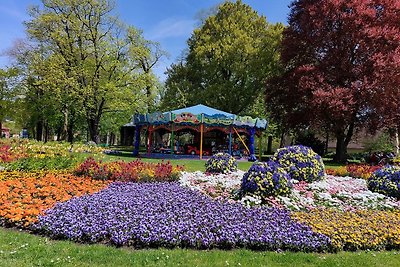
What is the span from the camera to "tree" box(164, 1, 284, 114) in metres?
29.4

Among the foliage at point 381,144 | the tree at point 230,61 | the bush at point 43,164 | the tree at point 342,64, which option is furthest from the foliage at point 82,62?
the foliage at point 381,144

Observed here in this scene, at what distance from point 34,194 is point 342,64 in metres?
18.7

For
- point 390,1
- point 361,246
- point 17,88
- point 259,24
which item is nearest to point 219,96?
point 259,24

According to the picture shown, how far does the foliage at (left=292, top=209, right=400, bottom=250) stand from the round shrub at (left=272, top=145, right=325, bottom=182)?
→ 10.7 feet

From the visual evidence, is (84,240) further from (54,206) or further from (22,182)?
(22,182)

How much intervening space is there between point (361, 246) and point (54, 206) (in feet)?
16.6

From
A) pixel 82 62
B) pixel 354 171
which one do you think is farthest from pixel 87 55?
pixel 354 171

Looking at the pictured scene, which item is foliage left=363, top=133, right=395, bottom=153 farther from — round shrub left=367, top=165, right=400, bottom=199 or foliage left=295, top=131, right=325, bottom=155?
round shrub left=367, top=165, right=400, bottom=199

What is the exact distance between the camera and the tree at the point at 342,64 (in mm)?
19062

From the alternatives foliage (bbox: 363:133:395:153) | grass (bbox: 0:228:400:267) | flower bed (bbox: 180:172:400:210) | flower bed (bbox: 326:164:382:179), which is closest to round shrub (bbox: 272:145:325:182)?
flower bed (bbox: 180:172:400:210)

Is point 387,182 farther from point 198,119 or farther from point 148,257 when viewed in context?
point 198,119

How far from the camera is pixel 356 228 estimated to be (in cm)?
540

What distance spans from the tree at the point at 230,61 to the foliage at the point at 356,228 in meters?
24.0

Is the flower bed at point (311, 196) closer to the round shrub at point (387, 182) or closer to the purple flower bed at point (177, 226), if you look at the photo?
the round shrub at point (387, 182)
